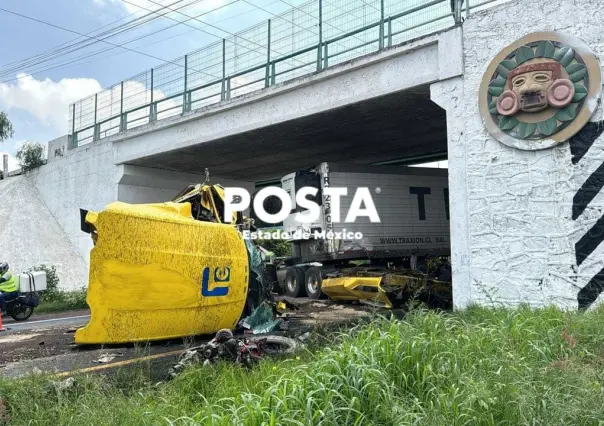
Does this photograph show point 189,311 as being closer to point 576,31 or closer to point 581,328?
point 581,328

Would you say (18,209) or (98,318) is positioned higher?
(18,209)

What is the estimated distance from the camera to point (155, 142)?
14977 mm

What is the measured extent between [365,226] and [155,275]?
8.13 meters

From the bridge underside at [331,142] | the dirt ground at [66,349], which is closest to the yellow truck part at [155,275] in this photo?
the dirt ground at [66,349]

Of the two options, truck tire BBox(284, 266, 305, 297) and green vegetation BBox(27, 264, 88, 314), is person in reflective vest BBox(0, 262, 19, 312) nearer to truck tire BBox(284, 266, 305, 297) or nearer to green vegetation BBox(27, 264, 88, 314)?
green vegetation BBox(27, 264, 88, 314)

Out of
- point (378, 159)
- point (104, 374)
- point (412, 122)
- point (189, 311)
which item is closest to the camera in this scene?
point (104, 374)

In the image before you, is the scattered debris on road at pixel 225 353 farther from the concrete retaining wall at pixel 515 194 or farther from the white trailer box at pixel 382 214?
the white trailer box at pixel 382 214

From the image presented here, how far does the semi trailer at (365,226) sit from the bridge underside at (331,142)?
2.66 feet

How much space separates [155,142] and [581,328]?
12550mm

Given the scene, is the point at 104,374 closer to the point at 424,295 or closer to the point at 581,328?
the point at 581,328

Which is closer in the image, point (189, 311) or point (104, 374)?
point (104, 374)

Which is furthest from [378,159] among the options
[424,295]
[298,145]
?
[424,295]

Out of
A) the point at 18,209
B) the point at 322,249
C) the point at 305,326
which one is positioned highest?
the point at 18,209

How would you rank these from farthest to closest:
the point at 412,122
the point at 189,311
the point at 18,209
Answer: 1. the point at 18,209
2. the point at 412,122
3. the point at 189,311
